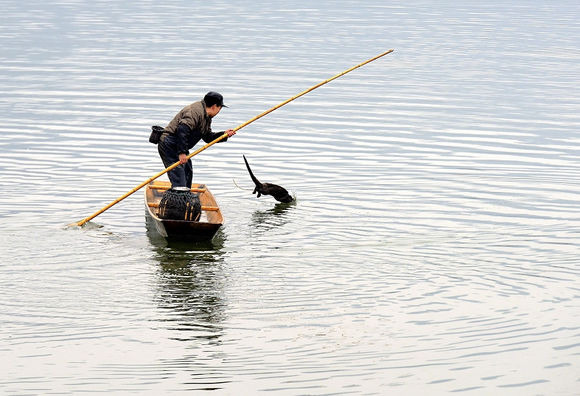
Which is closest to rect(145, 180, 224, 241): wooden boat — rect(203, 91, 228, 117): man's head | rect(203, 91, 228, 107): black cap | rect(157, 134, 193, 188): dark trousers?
rect(157, 134, 193, 188): dark trousers

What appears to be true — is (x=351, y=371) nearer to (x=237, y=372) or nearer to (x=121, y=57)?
(x=237, y=372)

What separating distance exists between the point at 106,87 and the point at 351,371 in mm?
20342

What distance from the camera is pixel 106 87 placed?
2823cm

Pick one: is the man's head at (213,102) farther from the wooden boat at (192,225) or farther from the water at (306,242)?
the water at (306,242)

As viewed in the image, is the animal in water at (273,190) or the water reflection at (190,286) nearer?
the water reflection at (190,286)

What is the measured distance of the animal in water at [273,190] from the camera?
15477 millimetres

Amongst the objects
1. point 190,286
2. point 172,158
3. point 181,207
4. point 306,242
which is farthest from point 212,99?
point 190,286

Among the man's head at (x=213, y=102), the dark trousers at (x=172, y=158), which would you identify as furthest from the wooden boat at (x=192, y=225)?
the man's head at (x=213, y=102)

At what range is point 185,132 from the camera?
543 inches

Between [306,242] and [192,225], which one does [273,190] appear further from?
[192,225]

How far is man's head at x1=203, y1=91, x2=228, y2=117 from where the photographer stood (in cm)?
1353

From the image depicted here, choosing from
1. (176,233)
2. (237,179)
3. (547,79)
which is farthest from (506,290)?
(547,79)

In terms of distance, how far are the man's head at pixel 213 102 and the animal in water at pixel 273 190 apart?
1.70 meters

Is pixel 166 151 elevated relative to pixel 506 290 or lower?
elevated
